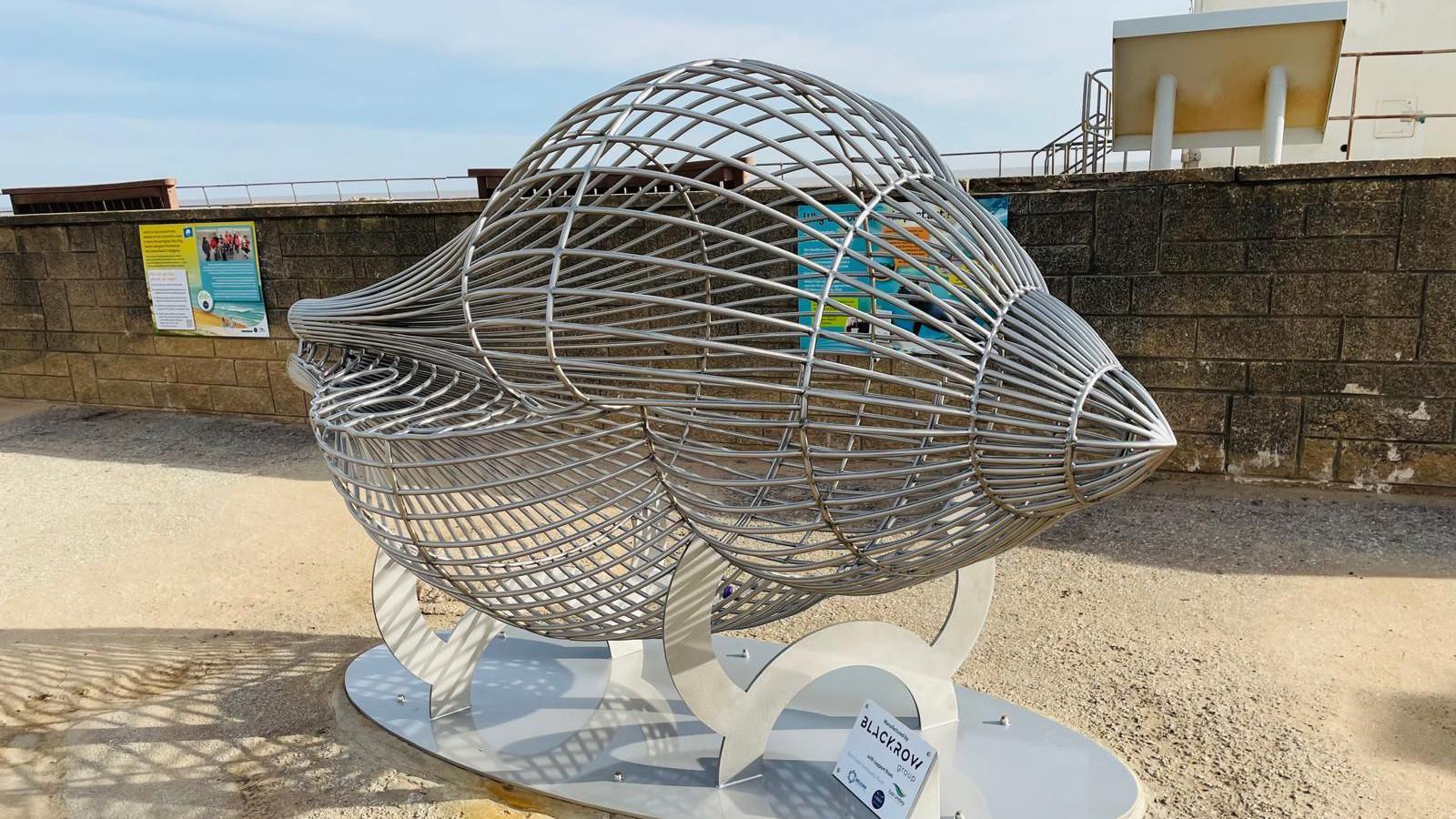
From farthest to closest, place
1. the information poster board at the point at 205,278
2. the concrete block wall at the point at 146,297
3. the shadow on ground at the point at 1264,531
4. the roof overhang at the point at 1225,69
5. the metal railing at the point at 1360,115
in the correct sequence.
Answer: the information poster board at the point at 205,278, the concrete block wall at the point at 146,297, the metal railing at the point at 1360,115, the roof overhang at the point at 1225,69, the shadow on ground at the point at 1264,531

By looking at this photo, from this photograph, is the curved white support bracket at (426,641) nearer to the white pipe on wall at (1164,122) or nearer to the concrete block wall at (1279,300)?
the concrete block wall at (1279,300)

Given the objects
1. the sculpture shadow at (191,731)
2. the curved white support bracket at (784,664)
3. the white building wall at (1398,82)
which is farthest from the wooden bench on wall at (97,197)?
the white building wall at (1398,82)

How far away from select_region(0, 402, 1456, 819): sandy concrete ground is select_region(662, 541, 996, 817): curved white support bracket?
1.87ft

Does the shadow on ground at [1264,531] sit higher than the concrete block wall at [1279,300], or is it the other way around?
the concrete block wall at [1279,300]

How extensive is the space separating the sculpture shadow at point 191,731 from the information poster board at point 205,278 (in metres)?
4.03

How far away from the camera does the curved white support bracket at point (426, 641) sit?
3463 millimetres

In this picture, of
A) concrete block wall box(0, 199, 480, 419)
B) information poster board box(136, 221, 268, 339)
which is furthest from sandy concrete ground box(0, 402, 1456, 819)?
information poster board box(136, 221, 268, 339)

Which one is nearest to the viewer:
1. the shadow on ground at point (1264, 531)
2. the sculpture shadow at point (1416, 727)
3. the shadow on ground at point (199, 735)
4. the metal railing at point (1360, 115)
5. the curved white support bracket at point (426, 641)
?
the shadow on ground at point (199, 735)

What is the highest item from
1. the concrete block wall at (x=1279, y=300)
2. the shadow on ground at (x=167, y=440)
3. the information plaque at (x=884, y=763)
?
the concrete block wall at (x=1279, y=300)

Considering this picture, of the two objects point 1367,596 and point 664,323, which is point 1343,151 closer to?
point 1367,596

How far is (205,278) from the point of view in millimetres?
8164

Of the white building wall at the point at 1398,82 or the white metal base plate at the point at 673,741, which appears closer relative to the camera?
the white metal base plate at the point at 673,741

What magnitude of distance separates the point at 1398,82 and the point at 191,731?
8613 mm

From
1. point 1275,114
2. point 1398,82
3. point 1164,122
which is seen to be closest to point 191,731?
point 1164,122
